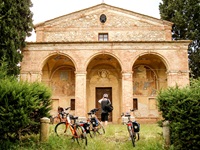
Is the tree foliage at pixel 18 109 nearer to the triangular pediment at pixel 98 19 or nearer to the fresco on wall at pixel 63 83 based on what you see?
the fresco on wall at pixel 63 83

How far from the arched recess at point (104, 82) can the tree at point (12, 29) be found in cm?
603

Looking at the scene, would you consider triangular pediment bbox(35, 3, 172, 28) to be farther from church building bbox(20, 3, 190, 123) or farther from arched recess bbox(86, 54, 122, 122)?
arched recess bbox(86, 54, 122, 122)

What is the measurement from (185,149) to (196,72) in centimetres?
1403

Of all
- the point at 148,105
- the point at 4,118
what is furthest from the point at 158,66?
the point at 4,118

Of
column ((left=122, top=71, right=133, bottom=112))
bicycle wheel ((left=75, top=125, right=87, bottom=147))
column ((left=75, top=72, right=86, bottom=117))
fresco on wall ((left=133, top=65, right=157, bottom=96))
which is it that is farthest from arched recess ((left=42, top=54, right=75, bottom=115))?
bicycle wheel ((left=75, top=125, right=87, bottom=147))

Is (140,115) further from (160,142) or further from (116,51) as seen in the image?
(160,142)

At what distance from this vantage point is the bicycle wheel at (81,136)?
24.5 ft

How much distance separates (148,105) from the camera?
1820cm

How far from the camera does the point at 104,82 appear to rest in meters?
18.8

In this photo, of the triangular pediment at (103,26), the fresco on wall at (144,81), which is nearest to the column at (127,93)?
the fresco on wall at (144,81)

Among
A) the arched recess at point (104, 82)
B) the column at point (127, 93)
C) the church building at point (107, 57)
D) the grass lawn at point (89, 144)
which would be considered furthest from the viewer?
the arched recess at point (104, 82)

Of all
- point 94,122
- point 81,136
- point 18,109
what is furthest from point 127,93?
point 18,109

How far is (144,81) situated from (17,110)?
13.4 meters

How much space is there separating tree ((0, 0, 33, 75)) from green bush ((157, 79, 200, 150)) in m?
8.72
